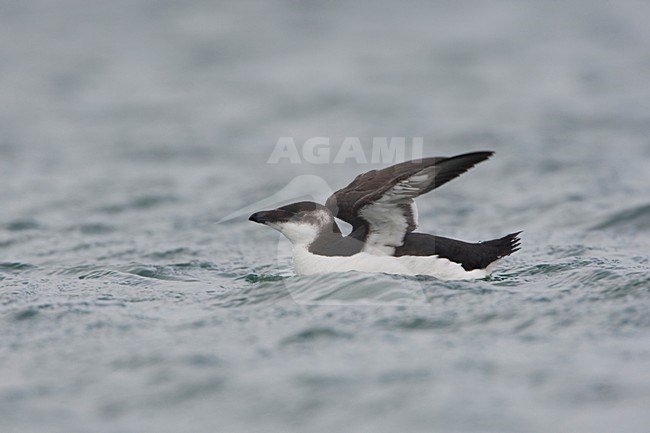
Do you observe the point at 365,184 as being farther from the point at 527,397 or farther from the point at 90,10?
the point at 90,10

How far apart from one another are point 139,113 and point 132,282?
920 cm

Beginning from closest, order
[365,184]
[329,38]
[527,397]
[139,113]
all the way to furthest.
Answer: [527,397]
[365,184]
[139,113]
[329,38]

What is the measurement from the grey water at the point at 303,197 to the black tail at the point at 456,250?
0.66 ft

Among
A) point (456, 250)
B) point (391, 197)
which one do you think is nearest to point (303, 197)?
point (456, 250)

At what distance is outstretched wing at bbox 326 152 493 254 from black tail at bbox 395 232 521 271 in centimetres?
9

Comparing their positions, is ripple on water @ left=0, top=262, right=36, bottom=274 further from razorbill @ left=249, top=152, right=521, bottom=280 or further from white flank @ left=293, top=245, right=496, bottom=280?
white flank @ left=293, top=245, right=496, bottom=280

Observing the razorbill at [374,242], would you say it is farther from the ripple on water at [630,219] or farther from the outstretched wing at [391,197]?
Result: the ripple on water at [630,219]

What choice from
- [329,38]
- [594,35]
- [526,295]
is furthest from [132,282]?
[594,35]

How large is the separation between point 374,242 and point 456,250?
0.63 meters

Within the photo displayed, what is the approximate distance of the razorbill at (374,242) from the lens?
7.99m

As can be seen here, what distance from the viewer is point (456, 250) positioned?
818 cm

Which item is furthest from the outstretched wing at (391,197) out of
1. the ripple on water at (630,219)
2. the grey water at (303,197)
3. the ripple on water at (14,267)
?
the ripple on water at (630,219)

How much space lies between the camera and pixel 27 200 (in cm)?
1295

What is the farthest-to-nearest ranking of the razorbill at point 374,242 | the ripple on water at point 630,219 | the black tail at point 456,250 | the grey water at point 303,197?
the ripple on water at point 630,219 < the black tail at point 456,250 < the razorbill at point 374,242 < the grey water at point 303,197
